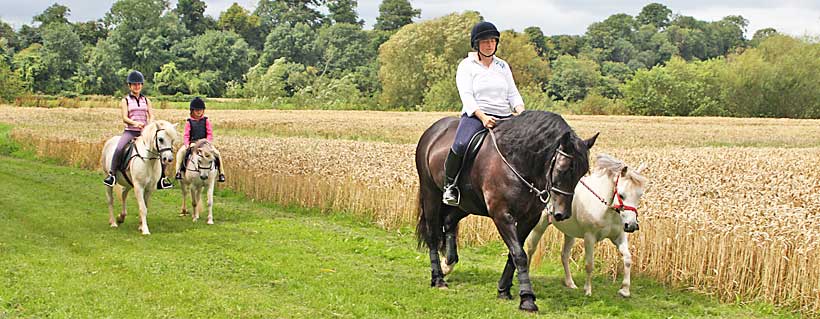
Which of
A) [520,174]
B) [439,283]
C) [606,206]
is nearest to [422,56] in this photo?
[439,283]

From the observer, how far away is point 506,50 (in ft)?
271

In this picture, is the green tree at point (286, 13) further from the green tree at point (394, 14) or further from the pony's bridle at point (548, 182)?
the pony's bridle at point (548, 182)

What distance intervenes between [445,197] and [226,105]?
66349 mm

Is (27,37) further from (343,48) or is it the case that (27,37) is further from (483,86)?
(483,86)

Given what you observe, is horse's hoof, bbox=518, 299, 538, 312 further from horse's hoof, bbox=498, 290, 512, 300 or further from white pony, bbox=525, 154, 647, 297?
white pony, bbox=525, 154, 647, 297

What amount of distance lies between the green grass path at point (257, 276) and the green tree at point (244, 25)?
5222 inches

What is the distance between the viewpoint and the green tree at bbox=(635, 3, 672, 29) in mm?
184125

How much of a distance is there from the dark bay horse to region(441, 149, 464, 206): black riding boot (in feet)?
0.35

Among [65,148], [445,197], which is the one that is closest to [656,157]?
[445,197]

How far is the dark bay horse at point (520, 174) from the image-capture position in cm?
759

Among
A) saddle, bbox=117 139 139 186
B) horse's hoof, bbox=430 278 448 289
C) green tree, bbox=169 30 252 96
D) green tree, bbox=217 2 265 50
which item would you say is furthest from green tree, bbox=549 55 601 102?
horse's hoof, bbox=430 278 448 289

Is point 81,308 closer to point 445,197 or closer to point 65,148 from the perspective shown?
point 445,197

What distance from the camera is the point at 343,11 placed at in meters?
152

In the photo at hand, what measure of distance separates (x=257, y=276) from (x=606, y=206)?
13.9ft
